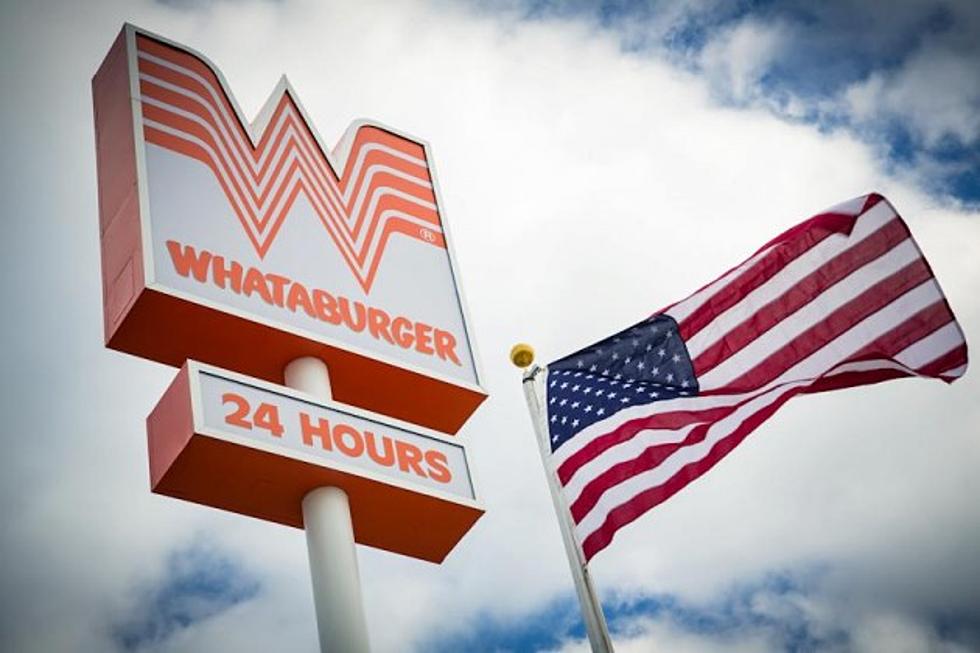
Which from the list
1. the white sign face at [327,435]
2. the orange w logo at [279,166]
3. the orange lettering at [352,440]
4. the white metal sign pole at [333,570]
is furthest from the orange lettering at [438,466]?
the orange w logo at [279,166]

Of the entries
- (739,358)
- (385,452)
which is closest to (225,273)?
(385,452)

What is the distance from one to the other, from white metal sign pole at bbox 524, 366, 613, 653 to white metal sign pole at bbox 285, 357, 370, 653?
6.62 ft

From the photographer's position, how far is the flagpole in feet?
37.7

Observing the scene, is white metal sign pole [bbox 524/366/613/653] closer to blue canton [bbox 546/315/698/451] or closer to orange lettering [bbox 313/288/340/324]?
blue canton [bbox 546/315/698/451]

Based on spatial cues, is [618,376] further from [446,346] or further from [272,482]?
[272,482]

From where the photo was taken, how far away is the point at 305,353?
12.5m

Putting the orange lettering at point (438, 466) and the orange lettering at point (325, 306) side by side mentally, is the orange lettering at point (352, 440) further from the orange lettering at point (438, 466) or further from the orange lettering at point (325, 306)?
the orange lettering at point (325, 306)

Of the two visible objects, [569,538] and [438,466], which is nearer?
[569,538]

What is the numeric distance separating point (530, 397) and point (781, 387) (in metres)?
2.54

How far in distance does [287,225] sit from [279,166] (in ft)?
2.82

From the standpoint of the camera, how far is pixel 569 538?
1219cm

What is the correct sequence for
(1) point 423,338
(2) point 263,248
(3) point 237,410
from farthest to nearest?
(1) point 423,338 < (2) point 263,248 < (3) point 237,410

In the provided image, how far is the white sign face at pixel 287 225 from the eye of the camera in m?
12.3

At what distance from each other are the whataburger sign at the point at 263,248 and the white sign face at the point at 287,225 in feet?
0.05
